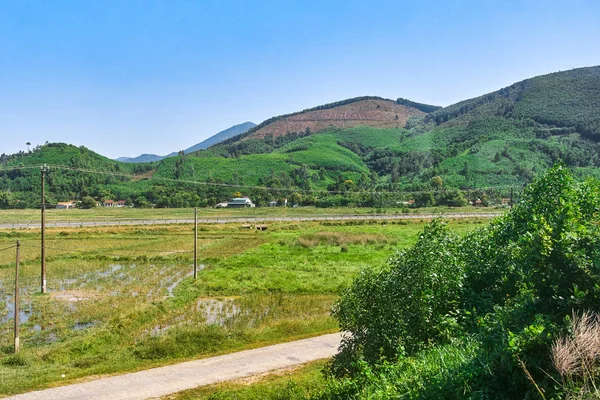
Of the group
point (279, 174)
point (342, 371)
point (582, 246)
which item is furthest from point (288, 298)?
point (279, 174)

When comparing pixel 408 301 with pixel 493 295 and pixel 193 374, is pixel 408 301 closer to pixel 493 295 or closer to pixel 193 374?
pixel 493 295

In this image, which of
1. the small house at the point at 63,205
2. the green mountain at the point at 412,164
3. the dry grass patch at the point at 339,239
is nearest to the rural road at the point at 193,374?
the dry grass patch at the point at 339,239

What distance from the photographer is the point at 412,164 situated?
152250 millimetres

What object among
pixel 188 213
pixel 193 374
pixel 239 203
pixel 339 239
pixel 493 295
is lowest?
pixel 193 374

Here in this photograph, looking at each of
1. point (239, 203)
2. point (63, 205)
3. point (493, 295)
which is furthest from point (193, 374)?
point (63, 205)

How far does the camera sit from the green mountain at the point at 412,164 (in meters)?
114

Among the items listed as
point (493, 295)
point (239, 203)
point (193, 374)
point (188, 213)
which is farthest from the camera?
point (239, 203)

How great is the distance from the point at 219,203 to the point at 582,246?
105622 millimetres

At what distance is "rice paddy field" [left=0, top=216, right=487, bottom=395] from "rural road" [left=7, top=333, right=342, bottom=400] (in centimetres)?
80

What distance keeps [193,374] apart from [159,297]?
38.0ft

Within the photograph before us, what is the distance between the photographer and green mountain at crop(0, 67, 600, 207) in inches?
4478

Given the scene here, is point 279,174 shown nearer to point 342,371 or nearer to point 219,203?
point 219,203

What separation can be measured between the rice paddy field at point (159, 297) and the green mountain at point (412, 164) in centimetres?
4847

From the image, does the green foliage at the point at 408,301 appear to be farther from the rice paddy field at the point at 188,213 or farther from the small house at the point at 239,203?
the small house at the point at 239,203
